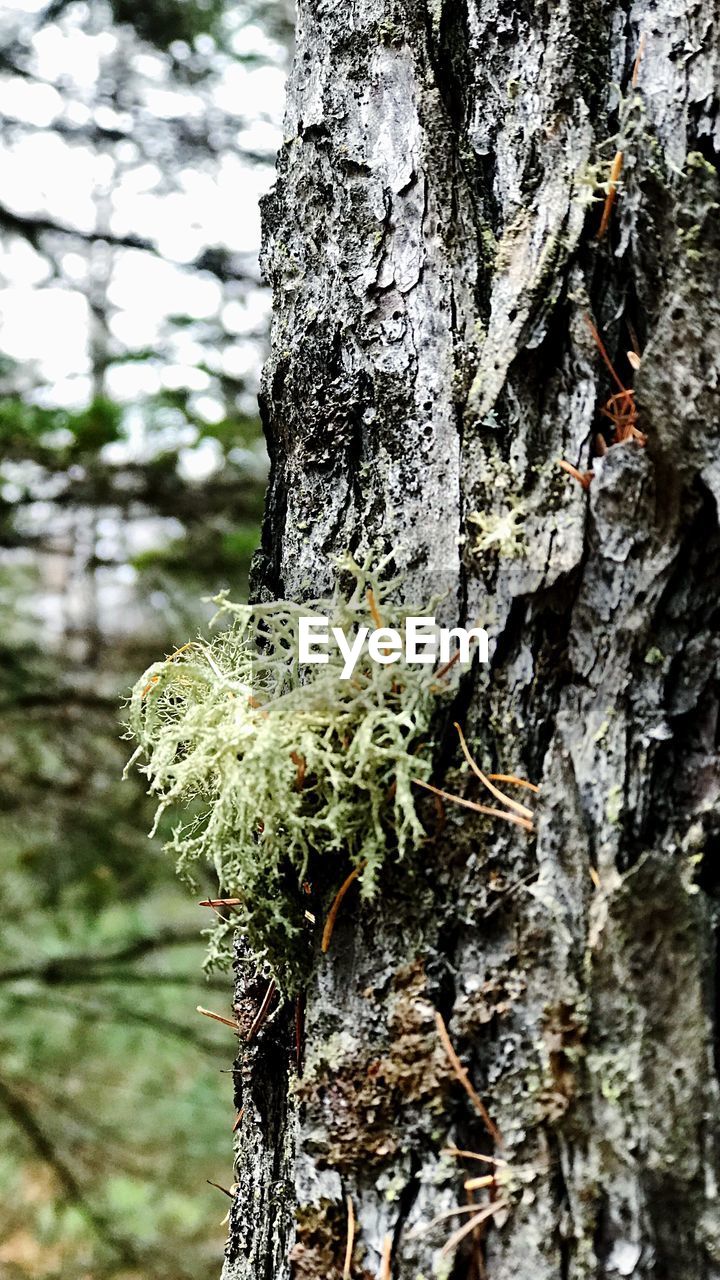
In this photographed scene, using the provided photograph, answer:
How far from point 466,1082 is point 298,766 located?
322 mm

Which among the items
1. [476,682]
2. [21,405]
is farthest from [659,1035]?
[21,405]

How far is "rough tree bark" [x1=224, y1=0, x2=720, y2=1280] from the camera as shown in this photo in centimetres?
81

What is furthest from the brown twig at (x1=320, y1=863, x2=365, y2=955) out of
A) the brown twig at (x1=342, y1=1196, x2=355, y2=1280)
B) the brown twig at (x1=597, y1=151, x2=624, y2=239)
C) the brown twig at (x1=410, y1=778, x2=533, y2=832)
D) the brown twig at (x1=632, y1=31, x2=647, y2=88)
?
the brown twig at (x1=632, y1=31, x2=647, y2=88)

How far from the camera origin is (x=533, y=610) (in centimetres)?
93

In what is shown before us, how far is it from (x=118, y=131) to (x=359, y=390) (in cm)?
419

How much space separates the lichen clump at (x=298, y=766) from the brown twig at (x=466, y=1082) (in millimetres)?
142

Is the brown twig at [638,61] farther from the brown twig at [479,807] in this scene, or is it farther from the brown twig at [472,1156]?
the brown twig at [472,1156]

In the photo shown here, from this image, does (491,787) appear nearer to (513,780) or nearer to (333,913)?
(513,780)

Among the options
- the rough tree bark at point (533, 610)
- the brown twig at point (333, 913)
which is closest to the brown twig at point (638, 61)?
the rough tree bark at point (533, 610)

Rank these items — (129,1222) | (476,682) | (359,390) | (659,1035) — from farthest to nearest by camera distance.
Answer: (129,1222)
(359,390)
(476,682)
(659,1035)

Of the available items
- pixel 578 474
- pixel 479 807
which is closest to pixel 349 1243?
pixel 479 807

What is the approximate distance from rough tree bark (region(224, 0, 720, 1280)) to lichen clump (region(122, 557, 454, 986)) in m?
0.05

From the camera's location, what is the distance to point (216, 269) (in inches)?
175

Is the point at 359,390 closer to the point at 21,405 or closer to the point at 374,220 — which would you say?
the point at 374,220
